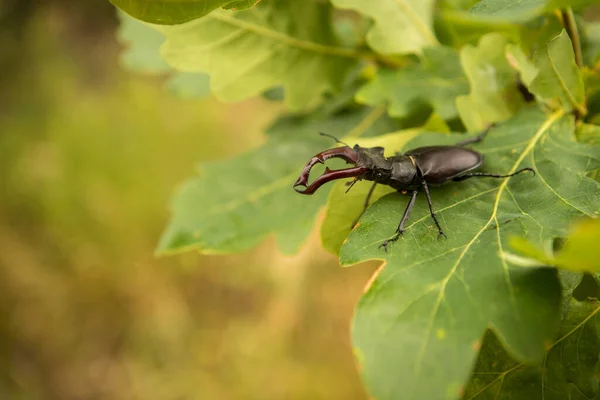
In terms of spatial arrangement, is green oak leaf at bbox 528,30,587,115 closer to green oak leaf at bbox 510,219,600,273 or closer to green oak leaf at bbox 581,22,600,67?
green oak leaf at bbox 581,22,600,67

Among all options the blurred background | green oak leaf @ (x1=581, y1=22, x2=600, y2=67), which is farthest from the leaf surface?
the blurred background

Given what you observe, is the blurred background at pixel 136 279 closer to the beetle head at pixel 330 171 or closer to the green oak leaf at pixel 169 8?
the beetle head at pixel 330 171

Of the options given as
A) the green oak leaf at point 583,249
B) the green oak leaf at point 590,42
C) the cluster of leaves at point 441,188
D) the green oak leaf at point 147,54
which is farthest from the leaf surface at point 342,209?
the green oak leaf at point 147,54

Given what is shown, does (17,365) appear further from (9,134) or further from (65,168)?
(9,134)

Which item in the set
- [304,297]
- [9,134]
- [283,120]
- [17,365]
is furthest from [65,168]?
[283,120]

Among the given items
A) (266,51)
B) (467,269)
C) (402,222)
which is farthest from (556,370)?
(266,51)

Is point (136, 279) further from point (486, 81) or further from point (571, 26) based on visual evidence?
point (571, 26)
